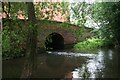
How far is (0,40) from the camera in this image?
8.61 m

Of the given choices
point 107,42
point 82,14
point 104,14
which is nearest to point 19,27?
point 82,14

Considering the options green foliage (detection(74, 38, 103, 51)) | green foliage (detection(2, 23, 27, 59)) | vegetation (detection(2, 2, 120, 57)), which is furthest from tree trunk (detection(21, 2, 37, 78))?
green foliage (detection(74, 38, 103, 51))

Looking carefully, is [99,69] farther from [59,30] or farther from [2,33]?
[59,30]

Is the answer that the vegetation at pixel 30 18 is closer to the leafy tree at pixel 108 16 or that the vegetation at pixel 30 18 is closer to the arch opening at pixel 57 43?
the leafy tree at pixel 108 16

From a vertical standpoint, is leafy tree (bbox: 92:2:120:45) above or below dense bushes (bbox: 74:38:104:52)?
above

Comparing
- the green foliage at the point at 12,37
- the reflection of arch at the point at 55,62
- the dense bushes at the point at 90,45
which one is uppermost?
the green foliage at the point at 12,37

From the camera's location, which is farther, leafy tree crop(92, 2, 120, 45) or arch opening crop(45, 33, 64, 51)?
arch opening crop(45, 33, 64, 51)

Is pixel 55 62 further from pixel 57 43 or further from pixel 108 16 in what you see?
pixel 57 43

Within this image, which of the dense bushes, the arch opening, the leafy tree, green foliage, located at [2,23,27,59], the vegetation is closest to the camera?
green foliage, located at [2,23,27,59]

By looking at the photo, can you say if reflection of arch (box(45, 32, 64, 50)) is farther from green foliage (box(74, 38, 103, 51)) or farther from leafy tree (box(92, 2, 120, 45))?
leafy tree (box(92, 2, 120, 45))

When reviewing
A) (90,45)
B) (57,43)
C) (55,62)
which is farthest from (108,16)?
(57,43)

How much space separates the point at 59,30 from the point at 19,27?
58.9ft

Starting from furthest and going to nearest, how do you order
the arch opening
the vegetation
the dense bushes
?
the arch opening < the dense bushes < the vegetation

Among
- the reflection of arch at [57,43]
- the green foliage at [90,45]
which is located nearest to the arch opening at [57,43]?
the reflection of arch at [57,43]
